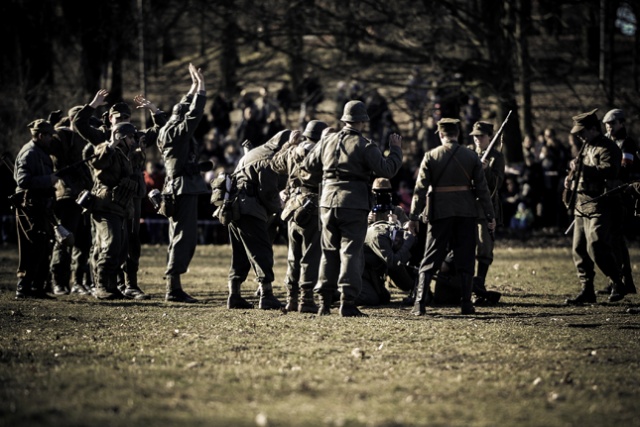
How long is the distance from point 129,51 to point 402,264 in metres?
22.7

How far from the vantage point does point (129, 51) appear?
34.8 metres

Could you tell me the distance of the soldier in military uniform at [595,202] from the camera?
13656mm

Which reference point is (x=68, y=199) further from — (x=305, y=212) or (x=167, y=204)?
(x=305, y=212)

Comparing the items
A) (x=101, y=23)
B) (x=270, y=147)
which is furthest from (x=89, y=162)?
(x=101, y=23)

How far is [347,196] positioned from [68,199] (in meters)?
4.88

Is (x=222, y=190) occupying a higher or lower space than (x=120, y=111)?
lower

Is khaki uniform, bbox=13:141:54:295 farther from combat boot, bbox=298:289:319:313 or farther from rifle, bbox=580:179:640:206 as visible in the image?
rifle, bbox=580:179:640:206

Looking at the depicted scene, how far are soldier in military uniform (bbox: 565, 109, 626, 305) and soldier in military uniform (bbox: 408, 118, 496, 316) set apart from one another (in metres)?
1.95

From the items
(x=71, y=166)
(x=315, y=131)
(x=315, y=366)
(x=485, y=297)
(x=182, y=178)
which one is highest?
(x=315, y=131)

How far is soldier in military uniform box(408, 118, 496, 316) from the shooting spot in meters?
12.3

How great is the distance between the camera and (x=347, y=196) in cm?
1198

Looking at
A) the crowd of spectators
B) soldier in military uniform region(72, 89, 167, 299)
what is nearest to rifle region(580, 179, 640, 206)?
soldier in military uniform region(72, 89, 167, 299)

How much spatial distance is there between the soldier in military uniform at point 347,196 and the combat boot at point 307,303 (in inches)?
20.3

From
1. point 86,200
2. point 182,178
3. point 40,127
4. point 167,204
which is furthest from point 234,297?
point 40,127
